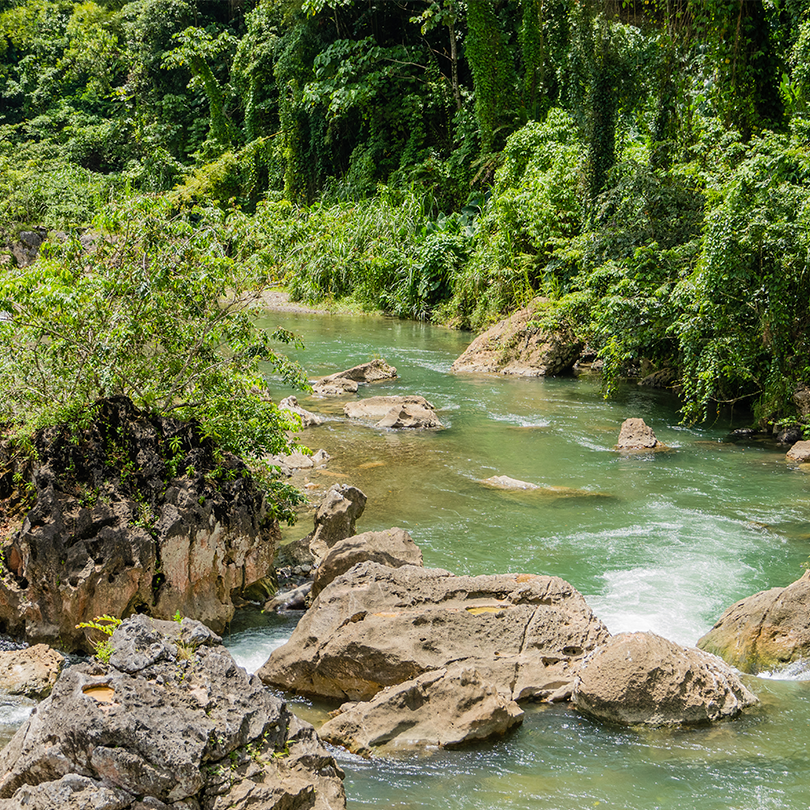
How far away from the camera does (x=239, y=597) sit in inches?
256

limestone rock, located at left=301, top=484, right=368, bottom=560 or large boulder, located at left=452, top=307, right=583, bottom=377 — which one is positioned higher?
large boulder, located at left=452, top=307, right=583, bottom=377

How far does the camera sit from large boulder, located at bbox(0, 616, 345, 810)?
317cm

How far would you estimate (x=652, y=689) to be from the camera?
483 cm

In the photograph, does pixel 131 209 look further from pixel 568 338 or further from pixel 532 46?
pixel 532 46

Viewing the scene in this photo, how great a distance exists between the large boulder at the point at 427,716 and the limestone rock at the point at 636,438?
6.64 meters

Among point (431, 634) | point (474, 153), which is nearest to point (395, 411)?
point (431, 634)

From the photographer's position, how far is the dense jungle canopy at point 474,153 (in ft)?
35.9

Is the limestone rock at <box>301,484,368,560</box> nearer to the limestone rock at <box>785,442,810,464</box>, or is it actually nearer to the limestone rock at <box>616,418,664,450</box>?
the limestone rock at <box>616,418,664,450</box>

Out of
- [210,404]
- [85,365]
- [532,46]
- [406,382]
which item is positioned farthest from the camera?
[532,46]

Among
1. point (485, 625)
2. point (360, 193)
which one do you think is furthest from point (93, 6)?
point (485, 625)

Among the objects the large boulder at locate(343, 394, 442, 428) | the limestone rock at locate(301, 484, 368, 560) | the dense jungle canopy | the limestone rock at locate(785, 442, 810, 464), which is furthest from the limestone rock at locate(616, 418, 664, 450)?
the limestone rock at locate(301, 484, 368, 560)

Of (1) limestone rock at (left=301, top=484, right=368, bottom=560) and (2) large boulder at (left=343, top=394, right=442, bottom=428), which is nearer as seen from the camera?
(1) limestone rock at (left=301, top=484, right=368, bottom=560)

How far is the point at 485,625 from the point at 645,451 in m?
5.97

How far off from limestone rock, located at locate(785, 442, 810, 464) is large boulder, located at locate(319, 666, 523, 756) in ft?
22.4
